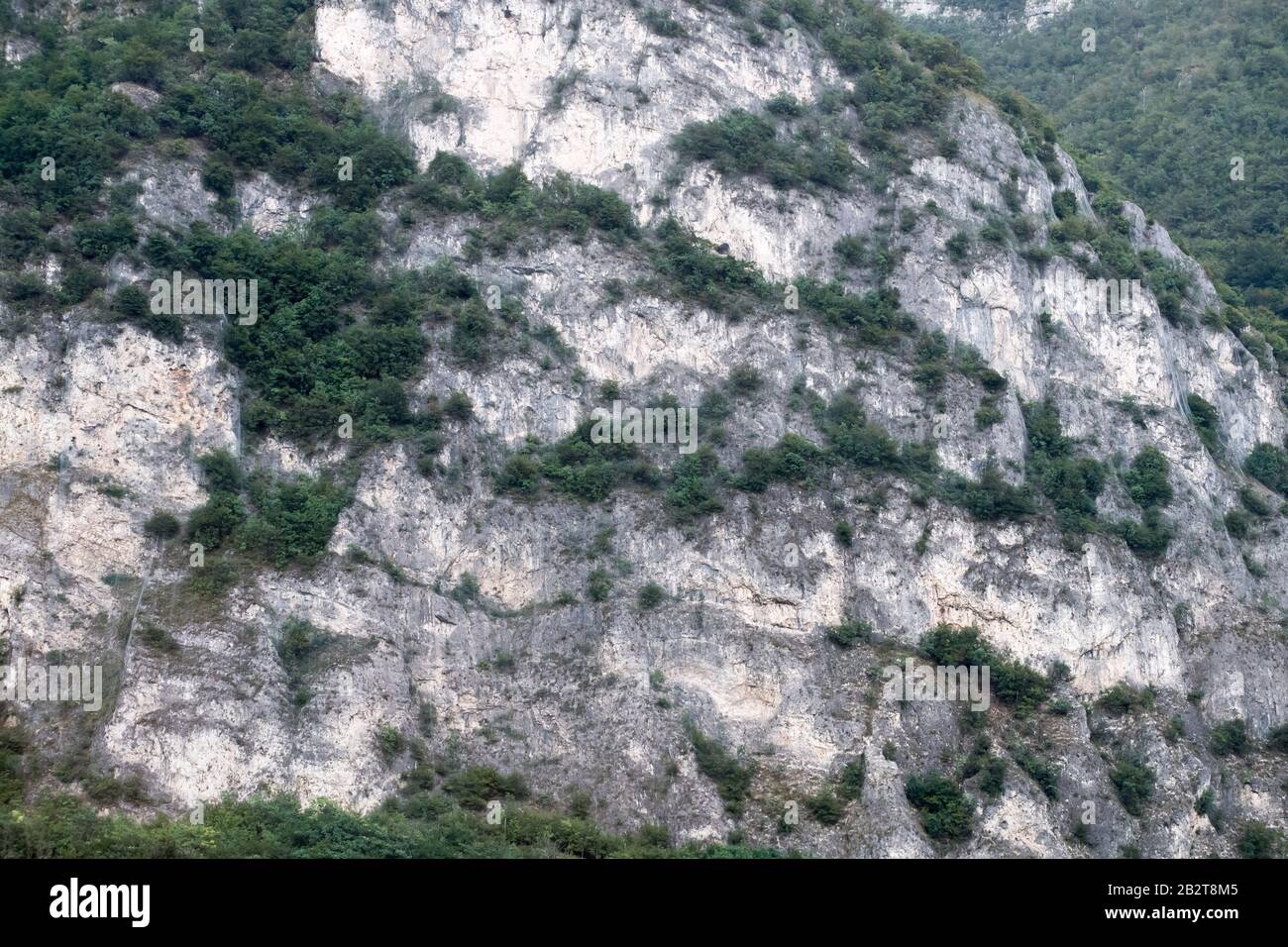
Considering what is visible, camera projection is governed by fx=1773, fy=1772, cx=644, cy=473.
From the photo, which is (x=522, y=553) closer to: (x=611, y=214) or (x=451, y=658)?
(x=451, y=658)

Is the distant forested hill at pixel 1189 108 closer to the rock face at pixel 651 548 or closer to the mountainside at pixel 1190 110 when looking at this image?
the mountainside at pixel 1190 110

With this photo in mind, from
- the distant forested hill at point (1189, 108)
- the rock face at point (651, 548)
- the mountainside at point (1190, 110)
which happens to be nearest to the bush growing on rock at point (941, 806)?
the rock face at point (651, 548)

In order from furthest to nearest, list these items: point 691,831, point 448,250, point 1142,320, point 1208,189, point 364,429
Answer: point 1208,189 → point 1142,320 → point 448,250 → point 364,429 → point 691,831

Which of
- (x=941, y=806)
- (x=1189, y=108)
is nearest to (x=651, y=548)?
(x=941, y=806)

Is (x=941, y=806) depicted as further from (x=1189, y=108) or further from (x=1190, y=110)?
(x=1189, y=108)

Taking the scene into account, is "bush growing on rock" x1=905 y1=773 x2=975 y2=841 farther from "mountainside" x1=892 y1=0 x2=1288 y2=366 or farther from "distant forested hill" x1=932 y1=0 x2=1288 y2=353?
"distant forested hill" x1=932 y1=0 x2=1288 y2=353

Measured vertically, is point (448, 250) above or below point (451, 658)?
above

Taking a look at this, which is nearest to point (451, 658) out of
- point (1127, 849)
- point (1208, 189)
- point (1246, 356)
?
point (1127, 849)
